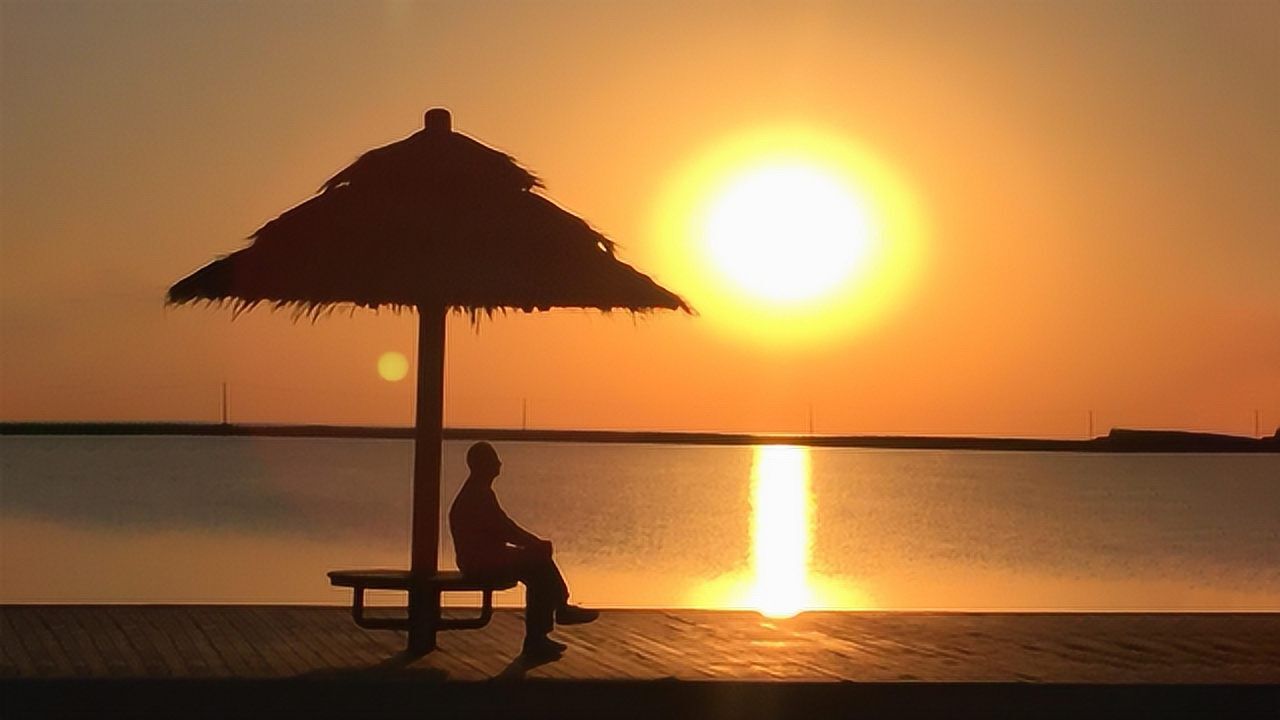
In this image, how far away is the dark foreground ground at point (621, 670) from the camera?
28.0ft

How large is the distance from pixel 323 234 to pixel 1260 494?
7156 cm

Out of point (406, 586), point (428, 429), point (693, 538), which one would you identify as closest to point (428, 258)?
point (428, 429)

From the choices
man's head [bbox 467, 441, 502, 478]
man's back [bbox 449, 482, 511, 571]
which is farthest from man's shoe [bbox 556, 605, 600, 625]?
man's head [bbox 467, 441, 502, 478]

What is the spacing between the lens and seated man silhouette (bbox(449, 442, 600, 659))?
10062 mm

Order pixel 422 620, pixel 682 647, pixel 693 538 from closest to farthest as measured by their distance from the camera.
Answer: pixel 422 620 → pixel 682 647 → pixel 693 538

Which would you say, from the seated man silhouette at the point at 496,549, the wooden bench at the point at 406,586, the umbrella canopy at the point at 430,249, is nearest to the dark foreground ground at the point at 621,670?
the wooden bench at the point at 406,586

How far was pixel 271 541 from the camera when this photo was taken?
34.5 meters

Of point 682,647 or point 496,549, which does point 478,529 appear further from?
point 682,647

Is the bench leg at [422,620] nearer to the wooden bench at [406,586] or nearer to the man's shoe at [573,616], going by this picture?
the wooden bench at [406,586]

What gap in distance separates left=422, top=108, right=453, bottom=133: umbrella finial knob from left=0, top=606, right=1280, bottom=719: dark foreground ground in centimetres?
276

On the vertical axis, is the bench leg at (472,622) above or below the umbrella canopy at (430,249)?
below

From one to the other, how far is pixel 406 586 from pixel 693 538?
101 ft

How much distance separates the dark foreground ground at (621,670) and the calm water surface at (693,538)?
11.8 feet

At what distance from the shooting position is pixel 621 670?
9234 mm
